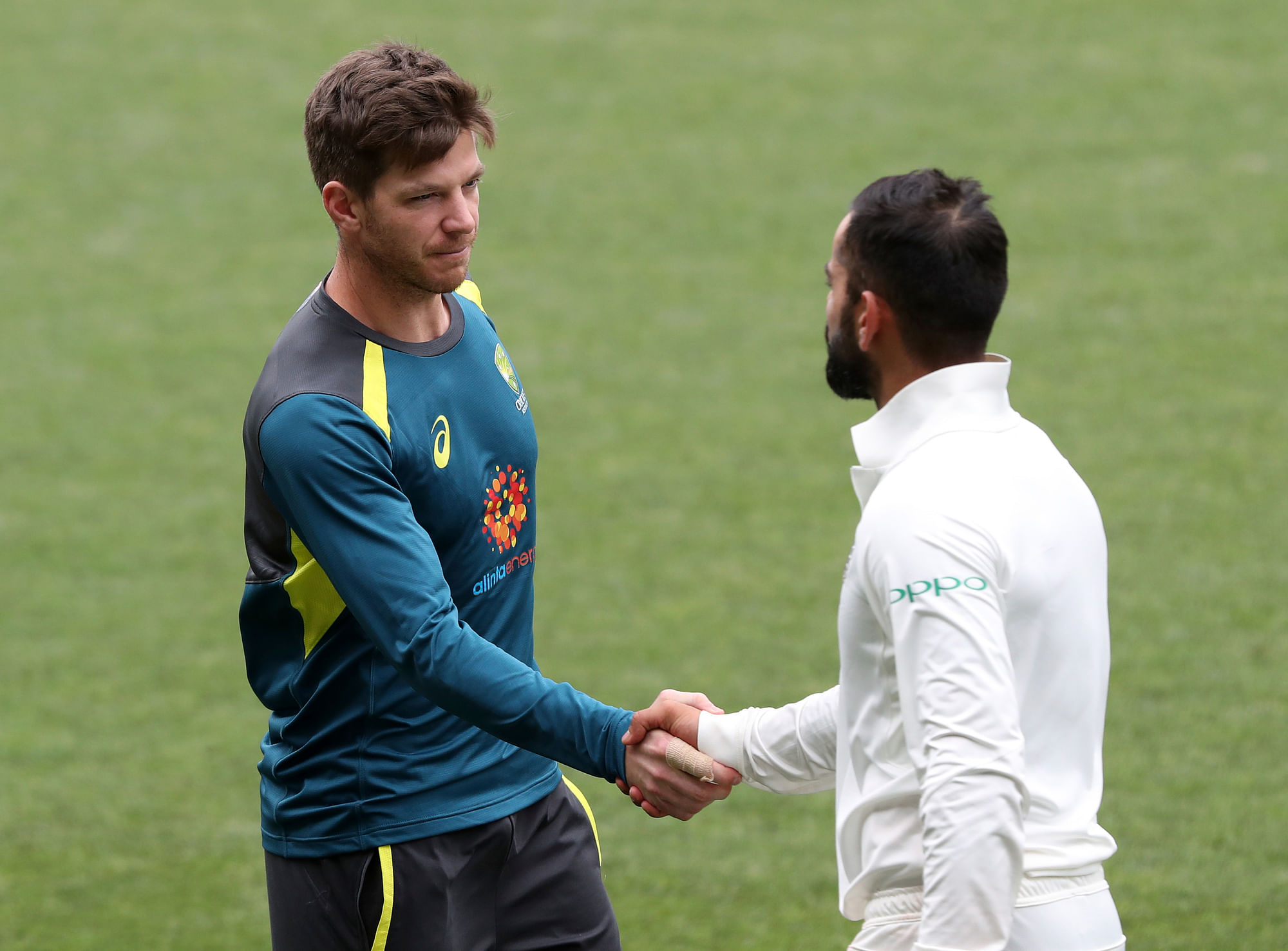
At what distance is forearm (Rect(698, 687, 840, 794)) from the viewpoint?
3.08 m

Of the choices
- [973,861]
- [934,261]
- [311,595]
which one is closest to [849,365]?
[934,261]

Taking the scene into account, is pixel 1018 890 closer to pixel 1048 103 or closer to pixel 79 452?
pixel 79 452

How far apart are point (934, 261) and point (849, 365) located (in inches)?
9.1

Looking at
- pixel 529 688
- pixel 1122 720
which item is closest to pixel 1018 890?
pixel 529 688

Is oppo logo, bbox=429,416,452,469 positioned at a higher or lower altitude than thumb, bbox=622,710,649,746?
higher

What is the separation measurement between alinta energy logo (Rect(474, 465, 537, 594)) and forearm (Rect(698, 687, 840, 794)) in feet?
1.52

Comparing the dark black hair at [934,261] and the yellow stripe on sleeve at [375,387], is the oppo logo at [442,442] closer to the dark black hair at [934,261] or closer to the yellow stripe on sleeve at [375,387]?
the yellow stripe on sleeve at [375,387]

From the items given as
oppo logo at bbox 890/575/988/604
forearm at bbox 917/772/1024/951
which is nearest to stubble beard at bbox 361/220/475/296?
oppo logo at bbox 890/575/988/604

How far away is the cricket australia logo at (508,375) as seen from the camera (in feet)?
11.2

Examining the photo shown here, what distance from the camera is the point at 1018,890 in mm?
2428

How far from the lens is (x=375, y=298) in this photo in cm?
322

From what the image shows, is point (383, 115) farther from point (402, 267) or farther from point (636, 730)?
point (636, 730)

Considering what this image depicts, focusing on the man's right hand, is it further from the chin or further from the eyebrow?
the eyebrow

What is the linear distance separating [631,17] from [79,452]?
297 inches
